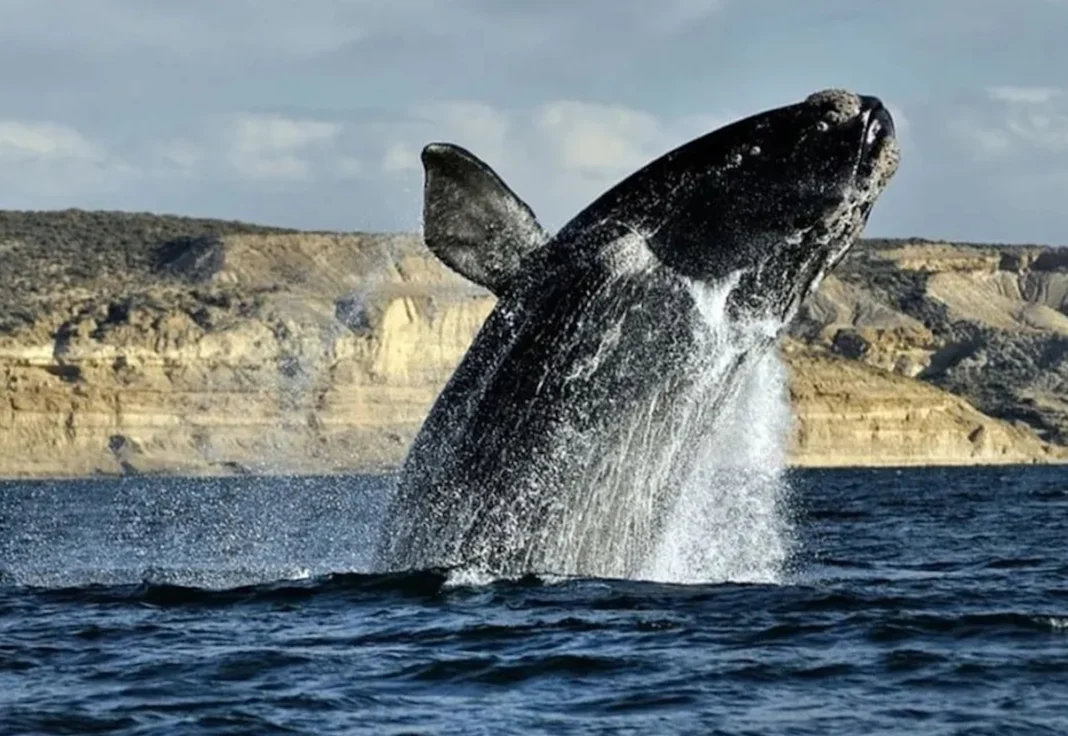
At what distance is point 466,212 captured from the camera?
11680 mm

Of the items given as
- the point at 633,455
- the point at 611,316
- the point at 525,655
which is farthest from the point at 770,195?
the point at 525,655

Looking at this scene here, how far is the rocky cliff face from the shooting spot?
86.6 m

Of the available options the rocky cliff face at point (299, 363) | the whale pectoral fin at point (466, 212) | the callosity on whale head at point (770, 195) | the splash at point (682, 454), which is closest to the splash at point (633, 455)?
the splash at point (682, 454)

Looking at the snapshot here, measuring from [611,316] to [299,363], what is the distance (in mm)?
78823

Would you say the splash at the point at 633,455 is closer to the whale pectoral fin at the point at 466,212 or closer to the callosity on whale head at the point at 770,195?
the callosity on whale head at the point at 770,195

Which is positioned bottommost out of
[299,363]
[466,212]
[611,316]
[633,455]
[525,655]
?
[525,655]

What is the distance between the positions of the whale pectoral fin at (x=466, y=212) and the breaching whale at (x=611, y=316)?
0.01 metres

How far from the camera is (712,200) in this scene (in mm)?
11500

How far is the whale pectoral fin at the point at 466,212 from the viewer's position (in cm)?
1162

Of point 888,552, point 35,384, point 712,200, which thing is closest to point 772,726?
point 712,200

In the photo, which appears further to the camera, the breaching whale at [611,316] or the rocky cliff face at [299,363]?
the rocky cliff face at [299,363]

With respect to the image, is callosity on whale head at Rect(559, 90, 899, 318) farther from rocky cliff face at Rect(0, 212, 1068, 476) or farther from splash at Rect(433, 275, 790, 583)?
rocky cliff face at Rect(0, 212, 1068, 476)

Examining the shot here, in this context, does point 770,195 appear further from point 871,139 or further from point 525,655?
point 525,655

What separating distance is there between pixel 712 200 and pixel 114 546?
20703mm
